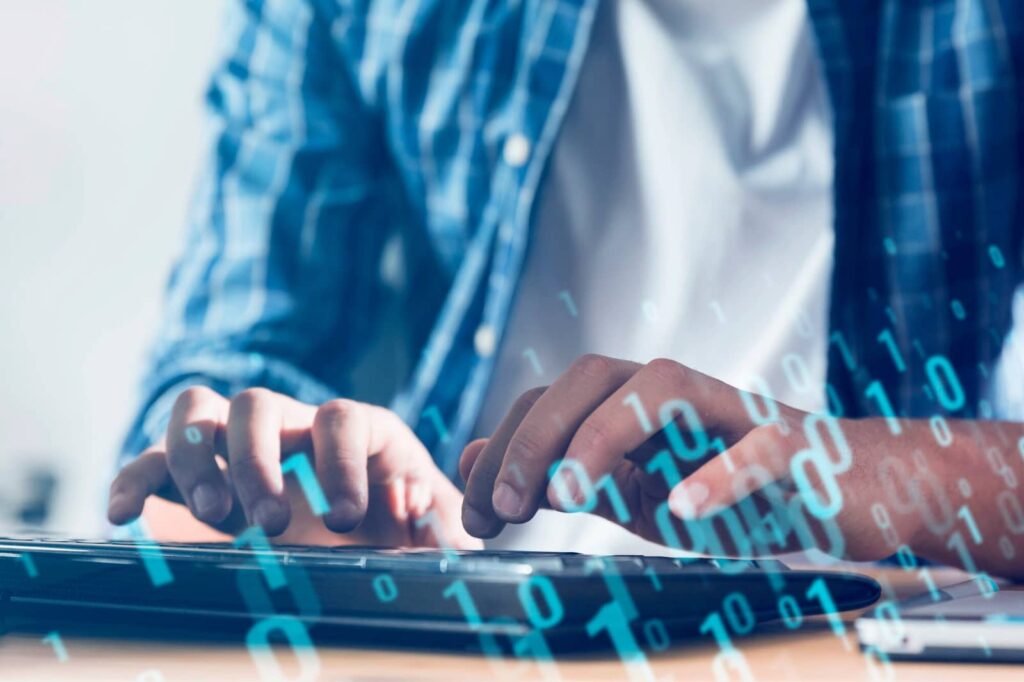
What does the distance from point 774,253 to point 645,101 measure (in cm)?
20

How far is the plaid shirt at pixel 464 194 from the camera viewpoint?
83 centimetres

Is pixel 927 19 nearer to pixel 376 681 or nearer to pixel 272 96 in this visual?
pixel 272 96

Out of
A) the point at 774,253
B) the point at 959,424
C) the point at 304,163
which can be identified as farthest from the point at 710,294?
the point at 304,163

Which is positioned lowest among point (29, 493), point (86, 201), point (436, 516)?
point (29, 493)

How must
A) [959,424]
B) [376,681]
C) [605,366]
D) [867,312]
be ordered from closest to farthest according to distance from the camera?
[376,681]
[605,366]
[959,424]
[867,312]

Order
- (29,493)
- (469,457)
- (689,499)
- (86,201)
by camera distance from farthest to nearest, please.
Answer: (86,201) → (29,493) → (469,457) → (689,499)

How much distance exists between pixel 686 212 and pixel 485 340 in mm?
224

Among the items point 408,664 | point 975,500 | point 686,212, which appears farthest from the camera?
point 686,212

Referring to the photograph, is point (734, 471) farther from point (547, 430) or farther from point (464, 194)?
point (464, 194)

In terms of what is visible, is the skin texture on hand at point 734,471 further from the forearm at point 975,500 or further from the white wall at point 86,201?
the white wall at point 86,201

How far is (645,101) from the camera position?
3.07ft

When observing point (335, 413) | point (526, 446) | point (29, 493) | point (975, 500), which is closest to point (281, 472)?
point (335, 413)

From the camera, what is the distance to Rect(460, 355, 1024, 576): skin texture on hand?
377 mm

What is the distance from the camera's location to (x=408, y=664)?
0.25m
